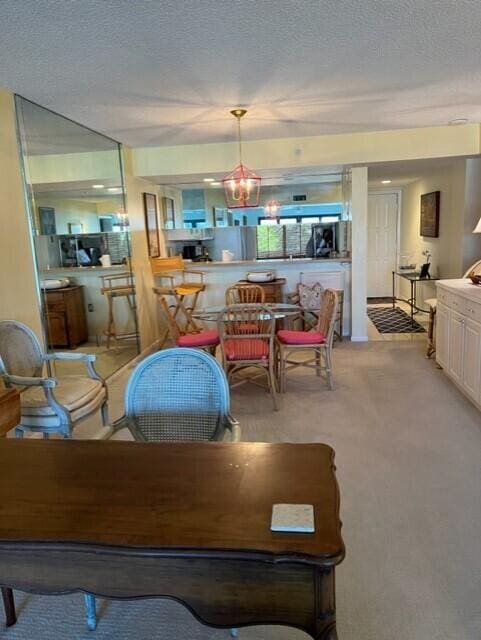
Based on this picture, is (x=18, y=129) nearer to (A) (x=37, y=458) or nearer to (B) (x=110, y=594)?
(A) (x=37, y=458)

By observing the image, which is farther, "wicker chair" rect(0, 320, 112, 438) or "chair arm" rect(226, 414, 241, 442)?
"wicker chair" rect(0, 320, 112, 438)

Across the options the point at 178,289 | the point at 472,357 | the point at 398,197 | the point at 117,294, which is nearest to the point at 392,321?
the point at 398,197

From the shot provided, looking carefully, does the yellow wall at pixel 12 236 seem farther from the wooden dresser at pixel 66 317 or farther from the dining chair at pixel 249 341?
the dining chair at pixel 249 341

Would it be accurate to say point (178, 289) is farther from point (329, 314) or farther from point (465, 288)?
point (465, 288)

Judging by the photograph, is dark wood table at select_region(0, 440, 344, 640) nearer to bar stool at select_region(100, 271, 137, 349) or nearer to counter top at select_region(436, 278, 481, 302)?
counter top at select_region(436, 278, 481, 302)

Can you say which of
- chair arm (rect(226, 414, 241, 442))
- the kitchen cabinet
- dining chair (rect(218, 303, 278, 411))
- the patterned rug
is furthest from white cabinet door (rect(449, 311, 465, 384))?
chair arm (rect(226, 414, 241, 442))

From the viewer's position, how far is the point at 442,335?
434cm

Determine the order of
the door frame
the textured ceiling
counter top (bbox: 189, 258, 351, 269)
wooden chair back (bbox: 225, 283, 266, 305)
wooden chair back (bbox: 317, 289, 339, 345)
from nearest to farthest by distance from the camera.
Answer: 1. the textured ceiling
2. wooden chair back (bbox: 317, 289, 339, 345)
3. wooden chair back (bbox: 225, 283, 266, 305)
4. counter top (bbox: 189, 258, 351, 269)
5. the door frame

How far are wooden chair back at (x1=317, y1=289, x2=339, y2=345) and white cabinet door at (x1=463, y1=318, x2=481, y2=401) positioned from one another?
Result: 105cm

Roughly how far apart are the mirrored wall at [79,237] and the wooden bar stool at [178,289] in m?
0.56

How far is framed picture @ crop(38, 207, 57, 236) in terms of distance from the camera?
3.55 meters

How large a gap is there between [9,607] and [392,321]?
6316 millimetres

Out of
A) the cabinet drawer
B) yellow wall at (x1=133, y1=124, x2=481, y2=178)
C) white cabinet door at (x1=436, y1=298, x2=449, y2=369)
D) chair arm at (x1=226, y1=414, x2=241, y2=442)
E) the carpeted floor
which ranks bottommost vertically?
the carpeted floor

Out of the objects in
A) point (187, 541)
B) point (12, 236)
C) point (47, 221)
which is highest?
point (47, 221)
